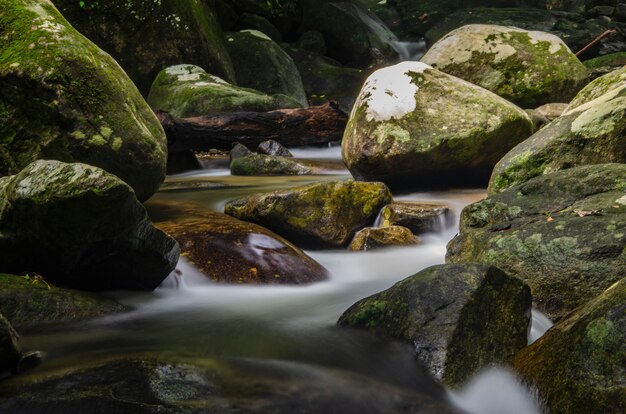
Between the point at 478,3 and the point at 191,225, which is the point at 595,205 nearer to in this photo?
the point at 191,225

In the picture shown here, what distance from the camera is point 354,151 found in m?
6.80

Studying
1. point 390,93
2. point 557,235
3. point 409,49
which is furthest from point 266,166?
point 409,49

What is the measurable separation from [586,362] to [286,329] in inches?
67.1

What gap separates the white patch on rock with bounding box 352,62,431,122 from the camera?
6.66 m

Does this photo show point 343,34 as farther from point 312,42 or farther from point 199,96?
point 199,96

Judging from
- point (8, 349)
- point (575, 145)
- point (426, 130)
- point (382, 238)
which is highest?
point (575, 145)

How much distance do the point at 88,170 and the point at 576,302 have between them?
293 centimetres

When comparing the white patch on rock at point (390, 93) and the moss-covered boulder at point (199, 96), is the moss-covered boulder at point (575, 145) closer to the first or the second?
the white patch on rock at point (390, 93)

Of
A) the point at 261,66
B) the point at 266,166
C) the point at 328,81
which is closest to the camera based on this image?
the point at 266,166

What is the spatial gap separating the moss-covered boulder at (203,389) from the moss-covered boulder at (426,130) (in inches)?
163

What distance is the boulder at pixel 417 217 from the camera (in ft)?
18.6

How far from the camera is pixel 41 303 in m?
3.20

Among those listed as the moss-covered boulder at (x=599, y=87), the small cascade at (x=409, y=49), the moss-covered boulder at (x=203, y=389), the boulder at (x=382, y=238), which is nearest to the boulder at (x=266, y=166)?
the boulder at (x=382, y=238)

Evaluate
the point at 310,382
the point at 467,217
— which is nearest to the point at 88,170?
the point at 310,382
